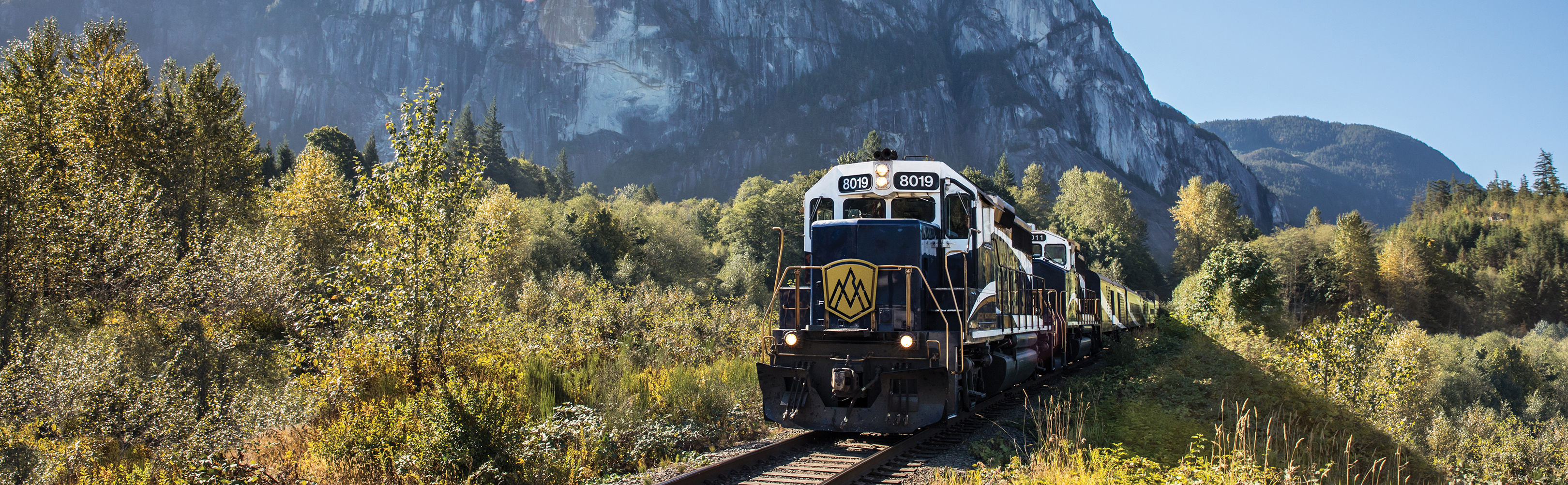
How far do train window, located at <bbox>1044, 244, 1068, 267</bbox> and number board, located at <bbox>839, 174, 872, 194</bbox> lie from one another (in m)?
9.14

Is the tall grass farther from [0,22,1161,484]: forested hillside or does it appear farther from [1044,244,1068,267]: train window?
[1044,244,1068,267]: train window

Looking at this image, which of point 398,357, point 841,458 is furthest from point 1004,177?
point 398,357

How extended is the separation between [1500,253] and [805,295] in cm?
13226

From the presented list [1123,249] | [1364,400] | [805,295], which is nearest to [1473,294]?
[1123,249]

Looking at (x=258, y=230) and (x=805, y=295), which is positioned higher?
(x=258, y=230)

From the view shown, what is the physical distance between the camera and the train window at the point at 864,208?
399 inches

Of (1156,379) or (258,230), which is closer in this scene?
(1156,379)

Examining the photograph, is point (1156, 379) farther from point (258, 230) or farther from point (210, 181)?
point (210, 181)

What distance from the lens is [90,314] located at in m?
14.3

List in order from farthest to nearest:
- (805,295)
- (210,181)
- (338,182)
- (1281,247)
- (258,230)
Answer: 1. (1281,247)
2. (338,182)
3. (210,181)
4. (258,230)
5. (805,295)

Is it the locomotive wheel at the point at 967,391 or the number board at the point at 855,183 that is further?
the number board at the point at 855,183

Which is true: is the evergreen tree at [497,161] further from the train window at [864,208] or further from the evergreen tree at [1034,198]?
the train window at [864,208]

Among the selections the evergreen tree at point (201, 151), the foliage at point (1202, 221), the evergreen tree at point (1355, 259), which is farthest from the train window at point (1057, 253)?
the evergreen tree at point (1355, 259)

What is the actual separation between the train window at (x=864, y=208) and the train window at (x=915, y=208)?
0.55ft
